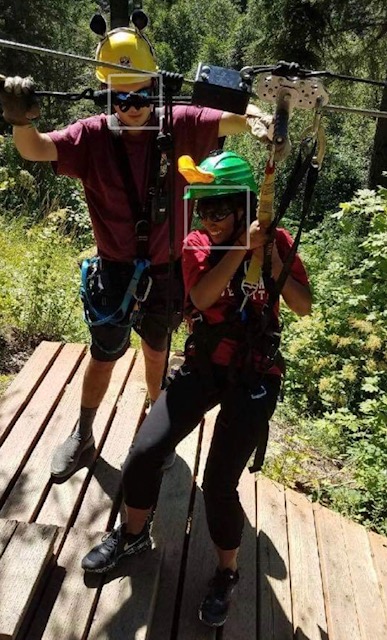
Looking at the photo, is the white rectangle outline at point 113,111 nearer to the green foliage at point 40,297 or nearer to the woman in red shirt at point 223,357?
the woman in red shirt at point 223,357

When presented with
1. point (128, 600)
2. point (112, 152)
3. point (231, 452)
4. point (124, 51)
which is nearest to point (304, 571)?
point (128, 600)

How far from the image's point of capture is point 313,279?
6.27 meters

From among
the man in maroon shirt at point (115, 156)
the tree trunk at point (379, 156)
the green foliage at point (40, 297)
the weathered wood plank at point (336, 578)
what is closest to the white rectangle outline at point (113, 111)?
the man in maroon shirt at point (115, 156)

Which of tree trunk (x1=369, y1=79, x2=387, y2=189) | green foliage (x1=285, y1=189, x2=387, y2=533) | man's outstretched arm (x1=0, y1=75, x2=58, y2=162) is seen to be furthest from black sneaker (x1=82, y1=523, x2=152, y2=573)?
tree trunk (x1=369, y1=79, x2=387, y2=189)

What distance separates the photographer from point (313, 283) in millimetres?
6156

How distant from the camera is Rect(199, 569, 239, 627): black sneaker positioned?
2236 mm

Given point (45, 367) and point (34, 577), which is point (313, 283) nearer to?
point (45, 367)

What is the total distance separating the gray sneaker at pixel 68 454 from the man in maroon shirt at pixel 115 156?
484 mm

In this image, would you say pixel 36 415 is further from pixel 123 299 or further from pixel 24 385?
pixel 123 299

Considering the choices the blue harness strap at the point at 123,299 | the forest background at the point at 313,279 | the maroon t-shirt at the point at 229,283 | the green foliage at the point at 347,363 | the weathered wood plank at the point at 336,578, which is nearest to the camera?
the maroon t-shirt at the point at 229,283

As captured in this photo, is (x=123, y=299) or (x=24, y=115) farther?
(x=123, y=299)

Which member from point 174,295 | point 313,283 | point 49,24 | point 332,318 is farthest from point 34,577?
point 49,24

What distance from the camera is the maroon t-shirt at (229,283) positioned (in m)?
1.99

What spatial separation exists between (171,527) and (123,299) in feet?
3.56
